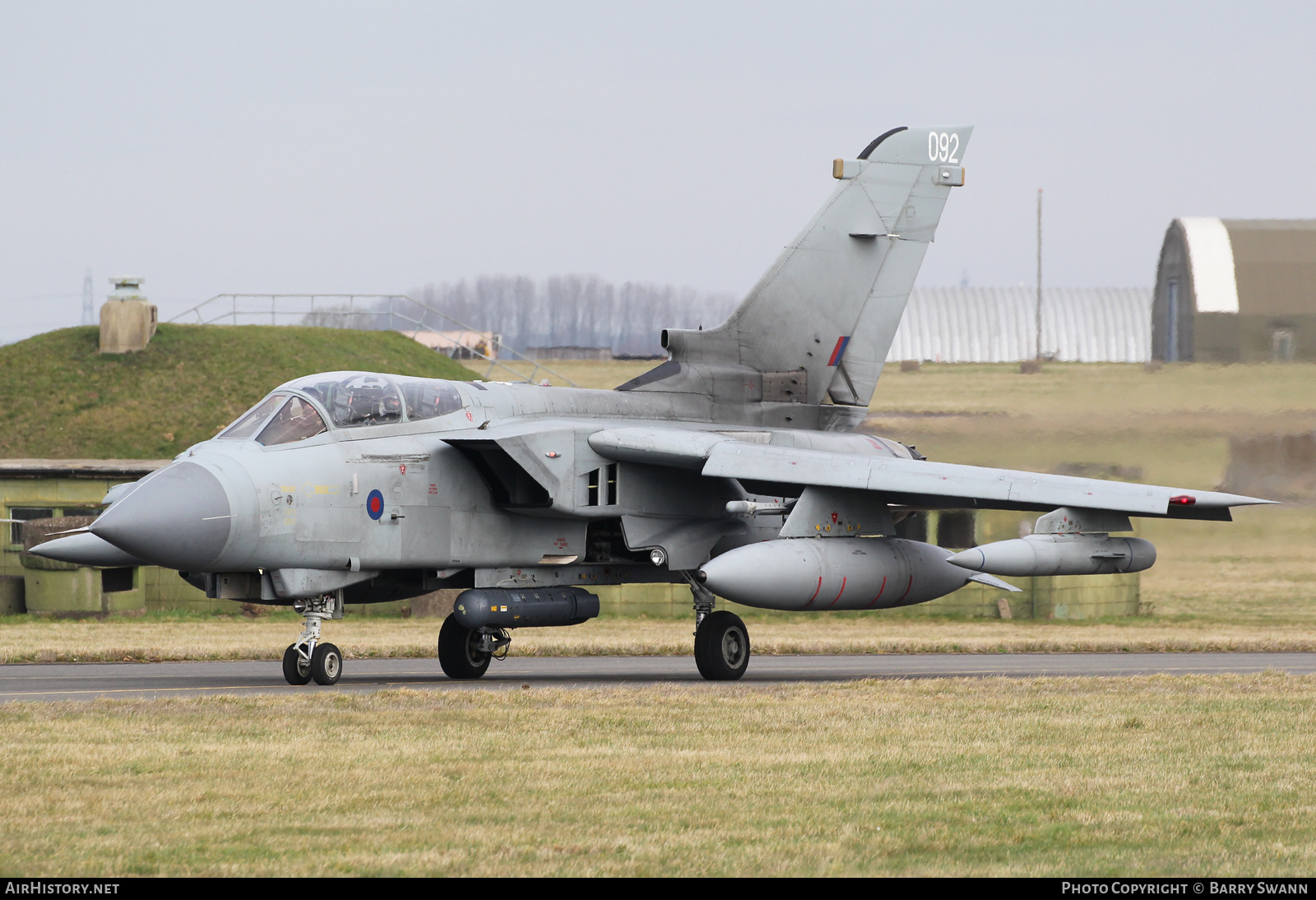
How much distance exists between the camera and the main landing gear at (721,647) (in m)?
15.5

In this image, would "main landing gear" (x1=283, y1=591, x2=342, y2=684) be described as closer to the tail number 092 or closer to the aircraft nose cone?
the aircraft nose cone

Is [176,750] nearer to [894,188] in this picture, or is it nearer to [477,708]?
[477,708]

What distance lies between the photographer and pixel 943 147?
738 inches

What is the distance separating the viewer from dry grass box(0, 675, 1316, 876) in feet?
20.4

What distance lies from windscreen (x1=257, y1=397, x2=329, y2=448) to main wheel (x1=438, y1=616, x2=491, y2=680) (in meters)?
2.88

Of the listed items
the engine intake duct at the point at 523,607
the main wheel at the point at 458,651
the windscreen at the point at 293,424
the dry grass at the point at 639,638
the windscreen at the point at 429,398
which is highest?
the windscreen at the point at 429,398

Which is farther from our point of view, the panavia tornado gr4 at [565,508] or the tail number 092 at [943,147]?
the tail number 092 at [943,147]

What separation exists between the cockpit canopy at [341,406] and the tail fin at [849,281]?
3.79 metres

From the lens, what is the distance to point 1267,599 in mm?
27312

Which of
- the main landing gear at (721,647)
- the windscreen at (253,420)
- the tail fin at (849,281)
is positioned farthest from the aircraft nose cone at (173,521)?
the tail fin at (849,281)

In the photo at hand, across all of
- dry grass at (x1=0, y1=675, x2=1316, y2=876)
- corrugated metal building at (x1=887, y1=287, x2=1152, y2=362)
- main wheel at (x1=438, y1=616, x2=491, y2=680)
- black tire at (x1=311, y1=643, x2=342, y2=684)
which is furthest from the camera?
corrugated metal building at (x1=887, y1=287, x2=1152, y2=362)

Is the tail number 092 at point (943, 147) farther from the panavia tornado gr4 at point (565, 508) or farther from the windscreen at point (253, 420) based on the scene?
the windscreen at point (253, 420)

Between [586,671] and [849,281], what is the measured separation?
5685 millimetres

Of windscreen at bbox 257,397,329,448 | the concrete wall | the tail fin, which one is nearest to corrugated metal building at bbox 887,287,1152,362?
the concrete wall
